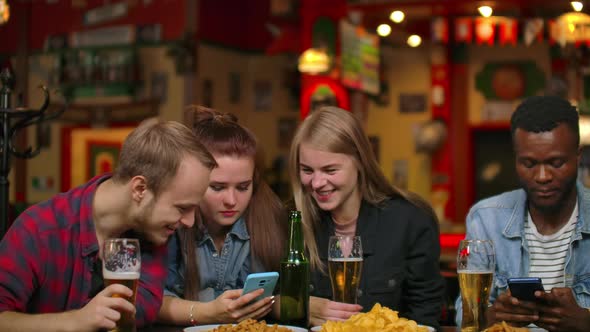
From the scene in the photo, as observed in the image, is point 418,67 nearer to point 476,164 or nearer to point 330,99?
point 476,164

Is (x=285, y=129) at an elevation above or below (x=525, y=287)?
above

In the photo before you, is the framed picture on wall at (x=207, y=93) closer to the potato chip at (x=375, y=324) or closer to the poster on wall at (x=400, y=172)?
the poster on wall at (x=400, y=172)

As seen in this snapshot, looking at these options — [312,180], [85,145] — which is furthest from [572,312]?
[85,145]

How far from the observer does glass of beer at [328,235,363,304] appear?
2.25m

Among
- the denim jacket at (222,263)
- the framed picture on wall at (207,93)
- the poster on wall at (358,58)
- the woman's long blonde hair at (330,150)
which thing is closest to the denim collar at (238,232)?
the denim jacket at (222,263)

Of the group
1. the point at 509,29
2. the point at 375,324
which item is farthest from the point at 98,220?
the point at 509,29

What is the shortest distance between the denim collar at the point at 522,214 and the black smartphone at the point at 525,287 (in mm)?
579

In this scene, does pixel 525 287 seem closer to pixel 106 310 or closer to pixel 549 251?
pixel 549 251

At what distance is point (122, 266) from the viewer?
6.32 feet

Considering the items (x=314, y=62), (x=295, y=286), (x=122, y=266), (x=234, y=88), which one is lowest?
(x=295, y=286)

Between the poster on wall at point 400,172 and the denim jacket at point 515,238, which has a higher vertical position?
the denim jacket at point 515,238

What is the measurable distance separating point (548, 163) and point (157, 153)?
1.09 m

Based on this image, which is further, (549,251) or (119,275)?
(549,251)

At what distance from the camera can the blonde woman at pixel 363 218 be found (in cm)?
277
